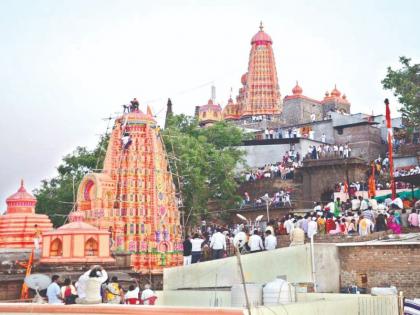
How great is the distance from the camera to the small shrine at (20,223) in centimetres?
2384

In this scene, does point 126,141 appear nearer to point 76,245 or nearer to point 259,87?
point 76,245

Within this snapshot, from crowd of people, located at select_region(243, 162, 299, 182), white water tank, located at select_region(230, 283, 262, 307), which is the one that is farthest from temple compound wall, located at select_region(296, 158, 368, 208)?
white water tank, located at select_region(230, 283, 262, 307)

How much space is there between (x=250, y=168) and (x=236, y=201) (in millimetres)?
5645

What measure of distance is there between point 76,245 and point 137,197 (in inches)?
293

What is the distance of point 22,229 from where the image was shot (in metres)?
24.2

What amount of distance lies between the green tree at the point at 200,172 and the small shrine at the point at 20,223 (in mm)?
9098

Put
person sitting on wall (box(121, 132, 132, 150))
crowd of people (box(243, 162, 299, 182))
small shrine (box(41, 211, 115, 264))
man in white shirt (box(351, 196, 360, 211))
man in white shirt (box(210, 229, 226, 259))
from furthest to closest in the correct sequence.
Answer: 1. crowd of people (box(243, 162, 299, 182))
2. person sitting on wall (box(121, 132, 132, 150))
3. man in white shirt (box(351, 196, 360, 211))
4. small shrine (box(41, 211, 115, 264))
5. man in white shirt (box(210, 229, 226, 259))

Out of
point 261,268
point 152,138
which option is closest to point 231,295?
point 261,268

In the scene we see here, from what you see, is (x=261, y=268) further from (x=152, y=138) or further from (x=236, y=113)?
(x=236, y=113)

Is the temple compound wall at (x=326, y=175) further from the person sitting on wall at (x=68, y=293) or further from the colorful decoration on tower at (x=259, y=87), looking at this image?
the colorful decoration on tower at (x=259, y=87)

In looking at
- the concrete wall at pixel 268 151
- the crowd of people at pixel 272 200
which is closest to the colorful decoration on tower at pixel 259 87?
the concrete wall at pixel 268 151

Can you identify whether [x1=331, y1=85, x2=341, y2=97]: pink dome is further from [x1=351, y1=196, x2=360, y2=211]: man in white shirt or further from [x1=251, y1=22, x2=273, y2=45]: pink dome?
[x1=351, y1=196, x2=360, y2=211]: man in white shirt

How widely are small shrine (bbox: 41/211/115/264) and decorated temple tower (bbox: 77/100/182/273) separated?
5.40 metres

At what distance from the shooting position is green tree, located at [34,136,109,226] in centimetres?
3519
